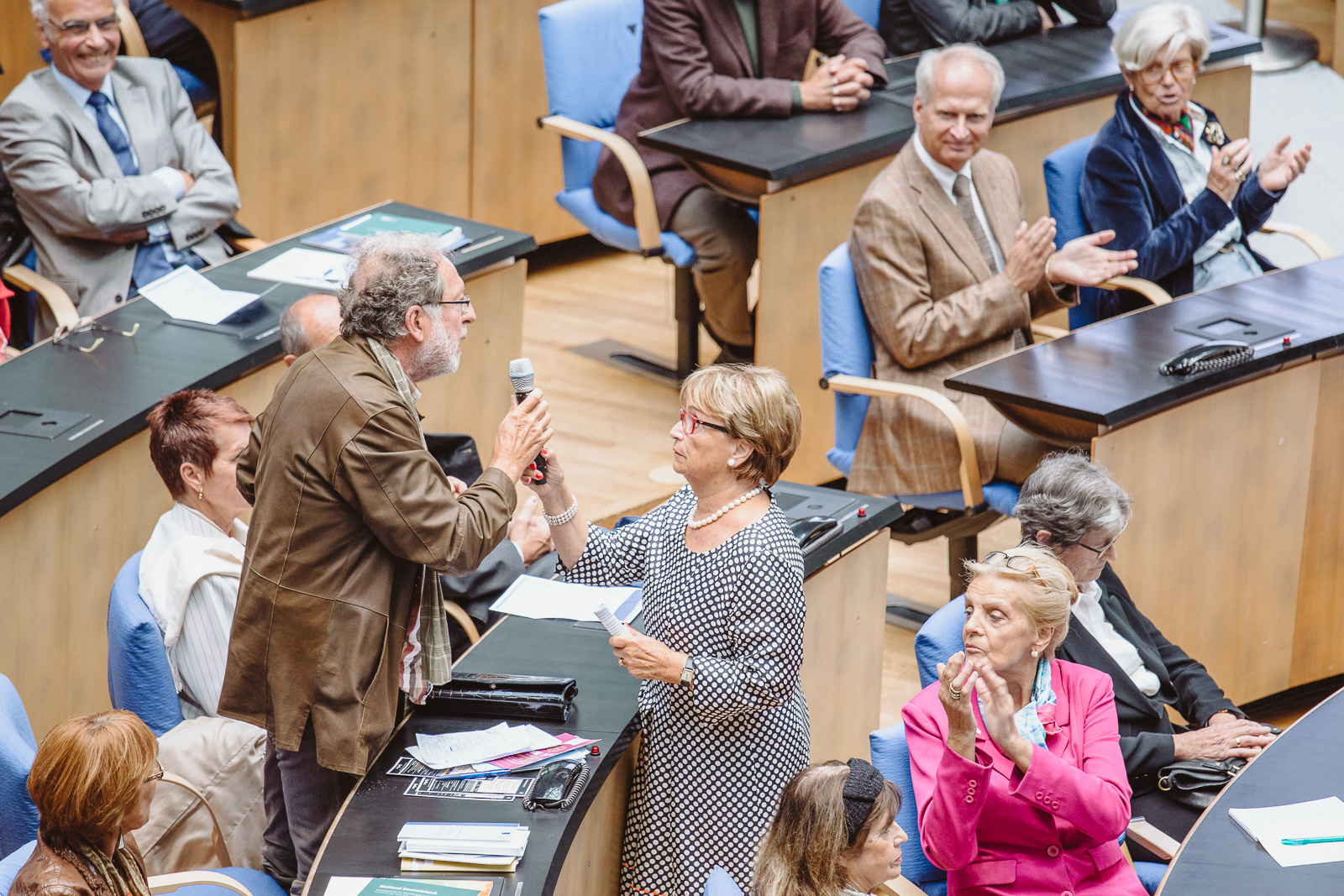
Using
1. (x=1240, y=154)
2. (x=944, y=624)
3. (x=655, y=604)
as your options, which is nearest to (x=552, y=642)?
(x=655, y=604)

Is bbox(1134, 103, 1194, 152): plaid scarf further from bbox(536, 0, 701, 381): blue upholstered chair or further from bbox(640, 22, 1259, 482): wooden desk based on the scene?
bbox(536, 0, 701, 381): blue upholstered chair

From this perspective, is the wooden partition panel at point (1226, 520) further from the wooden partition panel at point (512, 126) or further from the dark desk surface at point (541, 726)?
the wooden partition panel at point (512, 126)

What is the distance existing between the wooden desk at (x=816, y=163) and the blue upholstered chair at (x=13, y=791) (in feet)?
9.13

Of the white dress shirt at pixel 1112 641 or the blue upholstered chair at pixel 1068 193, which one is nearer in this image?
the white dress shirt at pixel 1112 641

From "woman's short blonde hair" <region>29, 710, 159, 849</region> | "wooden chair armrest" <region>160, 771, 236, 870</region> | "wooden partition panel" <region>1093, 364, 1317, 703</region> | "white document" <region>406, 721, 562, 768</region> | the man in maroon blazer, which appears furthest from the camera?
the man in maroon blazer

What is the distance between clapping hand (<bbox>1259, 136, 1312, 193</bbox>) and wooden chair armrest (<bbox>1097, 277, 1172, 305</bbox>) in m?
0.43

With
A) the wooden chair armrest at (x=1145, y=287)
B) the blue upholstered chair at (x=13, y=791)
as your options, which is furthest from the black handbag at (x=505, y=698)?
the wooden chair armrest at (x=1145, y=287)

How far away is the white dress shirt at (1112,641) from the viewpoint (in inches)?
123

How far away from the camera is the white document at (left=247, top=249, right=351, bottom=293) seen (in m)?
4.14

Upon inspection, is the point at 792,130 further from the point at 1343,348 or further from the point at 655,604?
the point at 655,604

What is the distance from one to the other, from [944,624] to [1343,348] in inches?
66.4

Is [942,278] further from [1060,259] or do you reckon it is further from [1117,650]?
[1117,650]

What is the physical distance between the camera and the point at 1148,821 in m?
2.85

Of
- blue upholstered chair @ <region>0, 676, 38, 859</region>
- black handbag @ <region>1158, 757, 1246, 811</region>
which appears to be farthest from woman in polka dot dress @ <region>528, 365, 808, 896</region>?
blue upholstered chair @ <region>0, 676, 38, 859</region>
